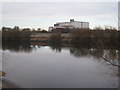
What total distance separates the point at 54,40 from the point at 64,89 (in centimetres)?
2242

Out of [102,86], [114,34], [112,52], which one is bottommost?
[102,86]

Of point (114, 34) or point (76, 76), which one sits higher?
point (114, 34)

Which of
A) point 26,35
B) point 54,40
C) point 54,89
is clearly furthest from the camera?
point 26,35

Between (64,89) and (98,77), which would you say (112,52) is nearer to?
(64,89)

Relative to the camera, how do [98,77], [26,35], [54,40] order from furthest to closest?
[26,35] < [54,40] < [98,77]

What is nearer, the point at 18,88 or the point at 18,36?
the point at 18,88

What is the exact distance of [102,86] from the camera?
22.1 ft

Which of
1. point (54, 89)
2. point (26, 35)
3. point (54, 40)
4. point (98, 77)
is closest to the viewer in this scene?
point (54, 89)

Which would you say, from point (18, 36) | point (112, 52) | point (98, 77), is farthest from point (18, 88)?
point (18, 36)

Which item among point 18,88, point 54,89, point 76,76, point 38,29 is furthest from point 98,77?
point 38,29

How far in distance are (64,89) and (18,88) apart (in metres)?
1.75

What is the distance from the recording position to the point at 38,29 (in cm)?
4141

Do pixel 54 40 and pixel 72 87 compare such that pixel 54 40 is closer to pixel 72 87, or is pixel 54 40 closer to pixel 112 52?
pixel 72 87

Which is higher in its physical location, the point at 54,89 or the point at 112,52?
the point at 112,52
